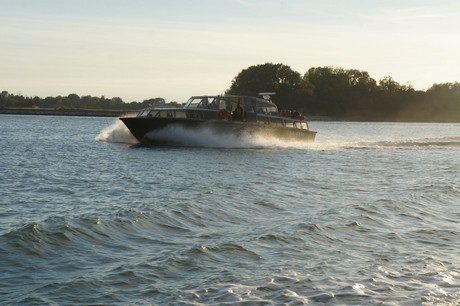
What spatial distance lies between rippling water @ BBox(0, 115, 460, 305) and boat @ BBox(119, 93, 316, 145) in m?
14.2

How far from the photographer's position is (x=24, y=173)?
2847cm

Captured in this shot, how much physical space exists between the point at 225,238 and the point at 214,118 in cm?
3083

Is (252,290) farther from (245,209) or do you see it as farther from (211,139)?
(211,139)

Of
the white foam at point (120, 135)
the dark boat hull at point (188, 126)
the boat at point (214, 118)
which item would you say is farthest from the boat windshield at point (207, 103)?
the white foam at point (120, 135)

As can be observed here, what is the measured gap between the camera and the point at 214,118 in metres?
45.0

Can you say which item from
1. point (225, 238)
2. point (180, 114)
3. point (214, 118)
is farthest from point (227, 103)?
point (225, 238)

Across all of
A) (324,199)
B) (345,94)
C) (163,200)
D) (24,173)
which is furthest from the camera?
(345,94)

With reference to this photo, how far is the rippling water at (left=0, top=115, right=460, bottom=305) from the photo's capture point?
1055 cm

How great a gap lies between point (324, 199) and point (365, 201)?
4.06 ft

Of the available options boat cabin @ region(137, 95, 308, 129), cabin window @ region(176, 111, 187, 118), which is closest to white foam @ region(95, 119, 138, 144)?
boat cabin @ region(137, 95, 308, 129)

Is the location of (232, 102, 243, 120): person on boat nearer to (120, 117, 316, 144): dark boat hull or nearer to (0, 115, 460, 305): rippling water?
(120, 117, 316, 144): dark boat hull

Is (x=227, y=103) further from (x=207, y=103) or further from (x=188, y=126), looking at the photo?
(x=188, y=126)

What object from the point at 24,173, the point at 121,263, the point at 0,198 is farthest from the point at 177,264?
the point at 24,173

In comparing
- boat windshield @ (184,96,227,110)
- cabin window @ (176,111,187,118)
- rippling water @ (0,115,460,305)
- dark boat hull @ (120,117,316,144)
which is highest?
boat windshield @ (184,96,227,110)
